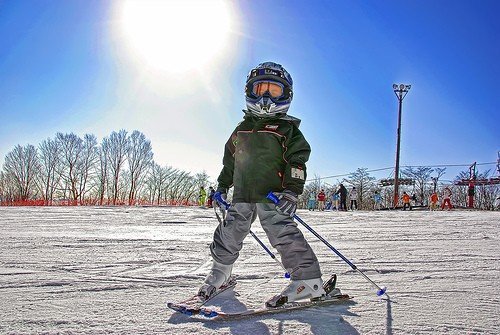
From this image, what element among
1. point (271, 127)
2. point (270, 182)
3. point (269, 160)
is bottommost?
point (270, 182)

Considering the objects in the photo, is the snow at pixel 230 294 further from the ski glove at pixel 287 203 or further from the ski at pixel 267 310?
the ski glove at pixel 287 203

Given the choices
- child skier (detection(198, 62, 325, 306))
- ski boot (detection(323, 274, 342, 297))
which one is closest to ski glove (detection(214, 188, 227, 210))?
child skier (detection(198, 62, 325, 306))

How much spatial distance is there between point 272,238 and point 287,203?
1.00 feet

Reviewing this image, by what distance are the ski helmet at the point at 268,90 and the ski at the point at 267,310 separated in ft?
4.52

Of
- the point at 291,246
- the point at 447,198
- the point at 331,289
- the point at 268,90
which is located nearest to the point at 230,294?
the point at 291,246

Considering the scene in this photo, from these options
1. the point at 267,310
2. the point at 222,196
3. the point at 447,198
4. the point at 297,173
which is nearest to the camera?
the point at 267,310

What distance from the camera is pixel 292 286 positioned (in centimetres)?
250

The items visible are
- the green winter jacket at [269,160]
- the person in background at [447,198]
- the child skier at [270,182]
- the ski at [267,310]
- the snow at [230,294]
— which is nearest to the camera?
the snow at [230,294]

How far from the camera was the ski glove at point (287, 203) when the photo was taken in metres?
2.51

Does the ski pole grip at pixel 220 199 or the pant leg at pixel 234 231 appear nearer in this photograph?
the pant leg at pixel 234 231

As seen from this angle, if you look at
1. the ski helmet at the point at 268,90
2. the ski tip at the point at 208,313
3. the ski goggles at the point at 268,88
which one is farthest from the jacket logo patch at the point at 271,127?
the ski tip at the point at 208,313

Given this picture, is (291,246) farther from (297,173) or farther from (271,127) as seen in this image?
(271,127)

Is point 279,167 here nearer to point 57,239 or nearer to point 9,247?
point 9,247

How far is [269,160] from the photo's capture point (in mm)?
2715
